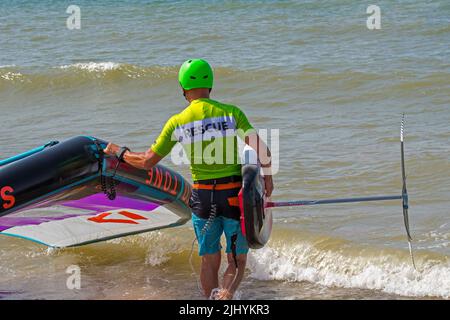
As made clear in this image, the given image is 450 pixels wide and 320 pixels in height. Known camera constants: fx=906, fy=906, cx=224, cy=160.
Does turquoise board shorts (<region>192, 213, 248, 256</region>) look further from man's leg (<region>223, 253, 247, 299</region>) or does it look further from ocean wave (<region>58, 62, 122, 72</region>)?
ocean wave (<region>58, 62, 122, 72</region>)

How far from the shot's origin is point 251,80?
1420 cm

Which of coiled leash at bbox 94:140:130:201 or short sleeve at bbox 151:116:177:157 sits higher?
short sleeve at bbox 151:116:177:157

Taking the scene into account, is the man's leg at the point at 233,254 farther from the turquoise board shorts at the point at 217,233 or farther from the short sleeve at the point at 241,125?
the short sleeve at the point at 241,125

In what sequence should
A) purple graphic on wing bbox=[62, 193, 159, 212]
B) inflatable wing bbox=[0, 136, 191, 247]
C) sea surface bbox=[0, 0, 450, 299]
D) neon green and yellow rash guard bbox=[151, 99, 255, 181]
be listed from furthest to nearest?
1. sea surface bbox=[0, 0, 450, 299]
2. purple graphic on wing bbox=[62, 193, 159, 212]
3. inflatable wing bbox=[0, 136, 191, 247]
4. neon green and yellow rash guard bbox=[151, 99, 255, 181]

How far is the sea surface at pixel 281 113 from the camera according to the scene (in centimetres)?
693

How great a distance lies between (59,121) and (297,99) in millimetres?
3351

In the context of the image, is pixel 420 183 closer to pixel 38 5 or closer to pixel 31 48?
pixel 31 48

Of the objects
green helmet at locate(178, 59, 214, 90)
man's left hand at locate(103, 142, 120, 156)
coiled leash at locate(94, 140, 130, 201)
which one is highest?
green helmet at locate(178, 59, 214, 90)

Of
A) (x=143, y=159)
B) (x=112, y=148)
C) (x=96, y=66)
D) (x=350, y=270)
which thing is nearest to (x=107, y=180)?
(x=112, y=148)

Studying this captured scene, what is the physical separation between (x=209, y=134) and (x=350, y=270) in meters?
2.11

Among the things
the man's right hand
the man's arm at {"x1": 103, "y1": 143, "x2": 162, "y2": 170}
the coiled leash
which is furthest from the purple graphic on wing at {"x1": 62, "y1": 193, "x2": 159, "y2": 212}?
the man's right hand

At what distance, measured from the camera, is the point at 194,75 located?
5.32 meters

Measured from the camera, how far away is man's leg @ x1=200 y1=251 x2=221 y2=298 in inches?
224

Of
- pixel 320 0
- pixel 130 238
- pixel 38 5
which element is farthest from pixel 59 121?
pixel 38 5
